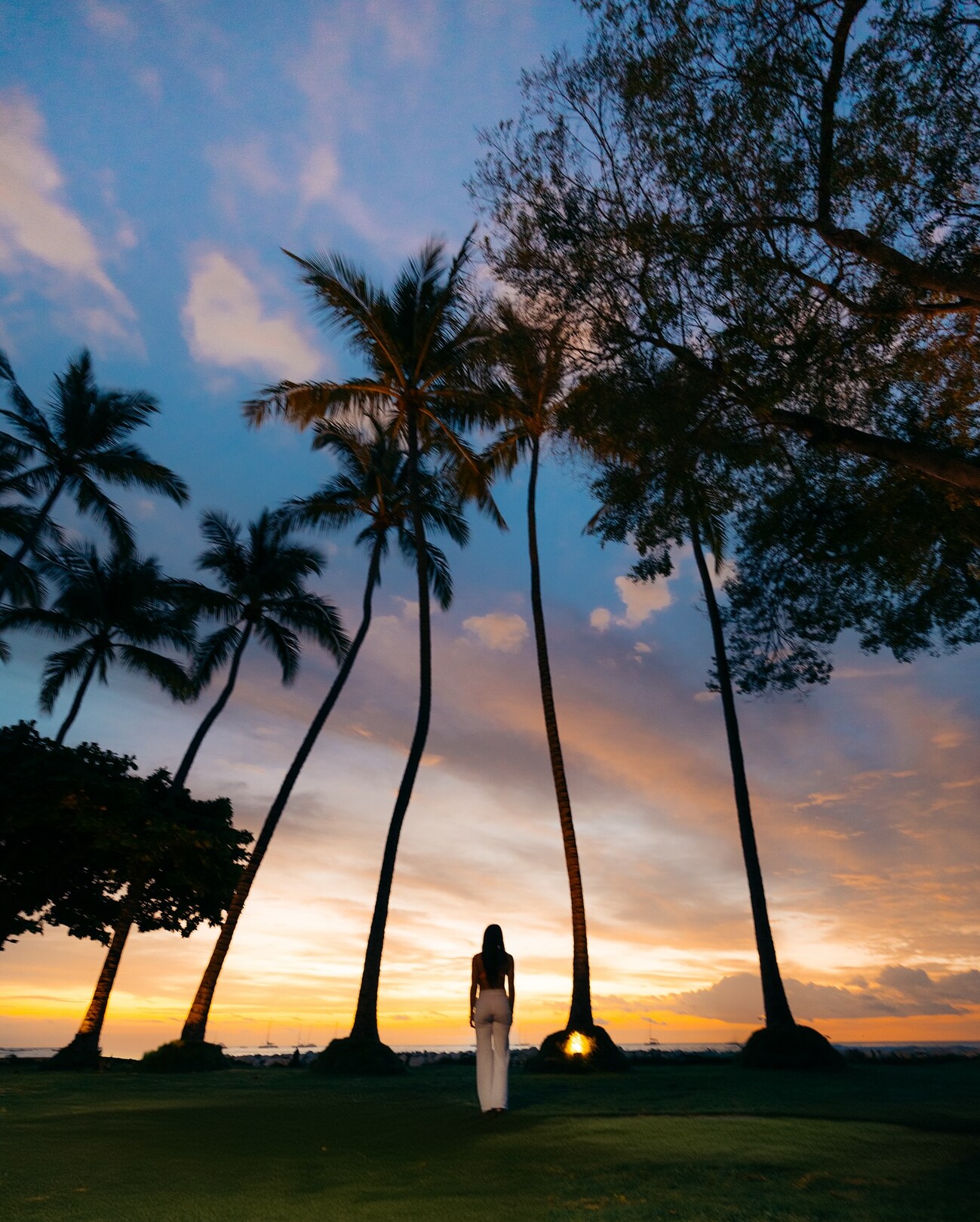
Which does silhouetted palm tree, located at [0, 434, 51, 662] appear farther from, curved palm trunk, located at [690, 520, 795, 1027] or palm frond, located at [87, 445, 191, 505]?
curved palm trunk, located at [690, 520, 795, 1027]

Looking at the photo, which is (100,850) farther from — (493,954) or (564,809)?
(493,954)

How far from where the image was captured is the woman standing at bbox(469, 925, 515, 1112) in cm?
901

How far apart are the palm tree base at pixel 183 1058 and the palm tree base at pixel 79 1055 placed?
5.82 feet

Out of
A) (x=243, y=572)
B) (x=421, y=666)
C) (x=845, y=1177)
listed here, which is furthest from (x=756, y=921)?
(x=243, y=572)

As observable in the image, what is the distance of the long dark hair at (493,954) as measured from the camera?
9070 mm

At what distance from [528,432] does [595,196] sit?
40.6ft

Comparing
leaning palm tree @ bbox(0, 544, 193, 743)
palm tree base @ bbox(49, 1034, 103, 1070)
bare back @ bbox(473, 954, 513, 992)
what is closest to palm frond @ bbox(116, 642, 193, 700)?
leaning palm tree @ bbox(0, 544, 193, 743)

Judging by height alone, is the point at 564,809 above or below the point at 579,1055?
above

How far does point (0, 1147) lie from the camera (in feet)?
24.4

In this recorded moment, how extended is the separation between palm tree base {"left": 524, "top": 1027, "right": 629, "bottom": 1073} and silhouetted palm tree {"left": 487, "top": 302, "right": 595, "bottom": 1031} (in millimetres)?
337

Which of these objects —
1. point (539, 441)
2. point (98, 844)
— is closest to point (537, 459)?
point (539, 441)

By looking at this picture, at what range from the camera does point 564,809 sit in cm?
2092

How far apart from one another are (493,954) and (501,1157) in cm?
245

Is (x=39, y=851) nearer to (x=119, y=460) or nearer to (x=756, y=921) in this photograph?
(x=119, y=460)
